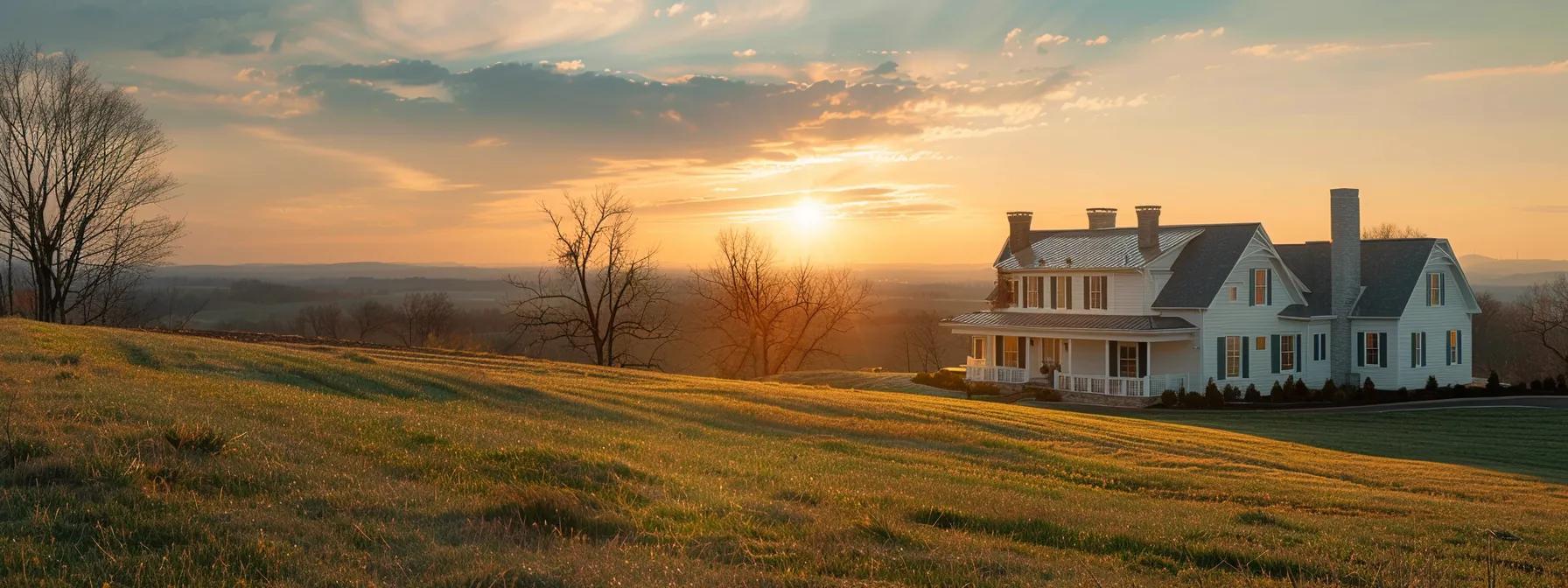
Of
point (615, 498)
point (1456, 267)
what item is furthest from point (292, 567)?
point (1456, 267)

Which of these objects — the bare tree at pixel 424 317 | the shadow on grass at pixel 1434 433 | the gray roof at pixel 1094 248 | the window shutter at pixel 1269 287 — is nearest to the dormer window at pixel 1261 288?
the window shutter at pixel 1269 287

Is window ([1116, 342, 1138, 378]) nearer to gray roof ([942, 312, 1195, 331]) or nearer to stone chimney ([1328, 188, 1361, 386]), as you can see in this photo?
gray roof ([942, 312, 1195, 331])

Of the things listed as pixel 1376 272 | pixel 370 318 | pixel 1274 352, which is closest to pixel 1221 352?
pixel 1274 352

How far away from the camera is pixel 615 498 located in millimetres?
9062

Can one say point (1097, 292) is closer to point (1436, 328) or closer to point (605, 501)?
point (1436, 328)

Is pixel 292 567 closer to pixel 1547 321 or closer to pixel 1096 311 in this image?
pixel 1096 311

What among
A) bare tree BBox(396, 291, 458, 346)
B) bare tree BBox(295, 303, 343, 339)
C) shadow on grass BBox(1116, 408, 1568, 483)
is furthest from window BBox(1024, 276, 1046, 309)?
bare tree BBox(295, 303, 343, 339)

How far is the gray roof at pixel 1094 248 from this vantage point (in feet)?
159

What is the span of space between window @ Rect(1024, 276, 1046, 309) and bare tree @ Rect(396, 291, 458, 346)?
166 feet

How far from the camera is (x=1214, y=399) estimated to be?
43.8 meters

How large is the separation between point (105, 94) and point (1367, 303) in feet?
200

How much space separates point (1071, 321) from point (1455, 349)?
2029 cm

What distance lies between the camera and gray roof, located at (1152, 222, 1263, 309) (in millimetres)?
46531

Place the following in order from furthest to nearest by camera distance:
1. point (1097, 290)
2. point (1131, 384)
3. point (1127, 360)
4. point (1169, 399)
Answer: point (1097, 290) → point (1127, 360) → point (1131, 384) → point (1169, 399)
